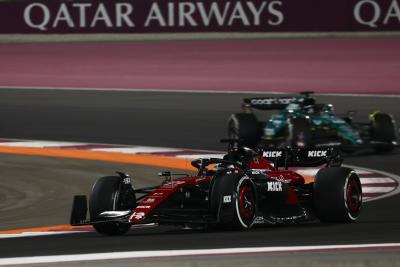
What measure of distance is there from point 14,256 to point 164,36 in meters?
31.7

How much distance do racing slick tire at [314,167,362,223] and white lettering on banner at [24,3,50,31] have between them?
2993cm

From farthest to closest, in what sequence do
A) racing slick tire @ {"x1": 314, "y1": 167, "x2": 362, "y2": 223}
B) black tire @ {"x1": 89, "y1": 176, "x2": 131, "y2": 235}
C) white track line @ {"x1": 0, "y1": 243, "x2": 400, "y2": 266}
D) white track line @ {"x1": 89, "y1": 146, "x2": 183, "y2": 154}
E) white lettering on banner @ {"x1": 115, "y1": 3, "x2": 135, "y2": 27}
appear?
white lettering on banner @ {"x1": 115, "y1": 3, "x2": 135, "y2": 27}
white track line @ {"x1": 89, "y1": 146, "x2": 183, "y2": 154}
racing slick tire @ {"x1": 314, "y1": 167, "x2": 362, "y2": 223}
black tire @ {"x1": 89, "y1": 176, "x2": 131, "y2": 235}
white track line @ {"x1": 0, "y1": 243, "x2": 400, "y2": 266}

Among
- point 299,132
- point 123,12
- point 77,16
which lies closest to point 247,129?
point 299,132

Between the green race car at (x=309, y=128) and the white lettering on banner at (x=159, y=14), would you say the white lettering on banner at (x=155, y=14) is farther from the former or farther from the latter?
the green race car at (x=309, y=128)

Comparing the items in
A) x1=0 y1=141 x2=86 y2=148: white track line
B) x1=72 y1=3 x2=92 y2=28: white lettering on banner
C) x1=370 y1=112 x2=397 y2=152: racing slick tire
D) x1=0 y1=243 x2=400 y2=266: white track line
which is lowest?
x1=0 y1=243 x2=400 y2=266: white track line

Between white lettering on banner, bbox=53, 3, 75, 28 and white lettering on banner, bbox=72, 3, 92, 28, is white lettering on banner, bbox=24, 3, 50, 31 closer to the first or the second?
white lettering on banner, bbox=53, 3, 75, 28

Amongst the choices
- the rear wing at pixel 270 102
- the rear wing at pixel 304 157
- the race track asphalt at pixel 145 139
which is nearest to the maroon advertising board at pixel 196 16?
the race track asphalt at pixel 145 139

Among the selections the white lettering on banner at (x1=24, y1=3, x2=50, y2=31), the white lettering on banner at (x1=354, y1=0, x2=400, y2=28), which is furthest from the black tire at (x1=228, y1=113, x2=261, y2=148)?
the white lettering on banner at (x1=24, y1=3, x2=50, y2=31)

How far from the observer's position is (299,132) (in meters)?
17.4

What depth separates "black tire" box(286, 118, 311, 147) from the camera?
17359 mm

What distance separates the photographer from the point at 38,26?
40.4 metres

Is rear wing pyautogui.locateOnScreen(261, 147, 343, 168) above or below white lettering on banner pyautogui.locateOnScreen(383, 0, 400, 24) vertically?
below

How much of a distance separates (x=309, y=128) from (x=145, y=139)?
12.9 feet

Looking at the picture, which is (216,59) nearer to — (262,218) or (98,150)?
(98,150)
